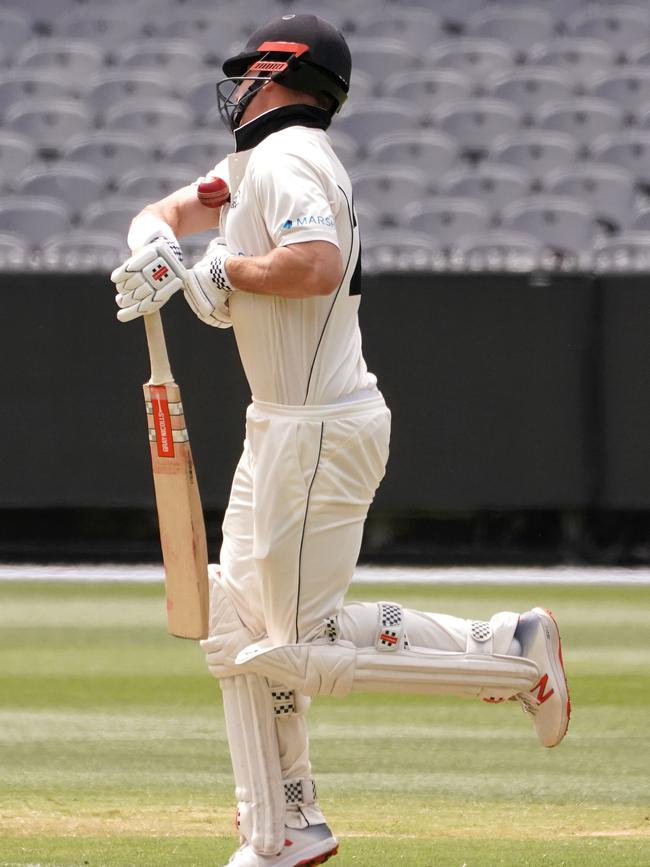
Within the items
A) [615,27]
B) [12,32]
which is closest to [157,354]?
[615,27]

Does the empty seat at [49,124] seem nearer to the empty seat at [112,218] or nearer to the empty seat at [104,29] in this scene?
the empty seat at [104,29]

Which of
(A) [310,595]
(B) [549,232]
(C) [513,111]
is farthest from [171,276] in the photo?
(C) [513,111]

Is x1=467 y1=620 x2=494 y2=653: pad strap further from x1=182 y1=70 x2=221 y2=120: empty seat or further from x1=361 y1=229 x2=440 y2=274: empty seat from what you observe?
x1=182 y1=70 x2=221 y2=120: empty seat

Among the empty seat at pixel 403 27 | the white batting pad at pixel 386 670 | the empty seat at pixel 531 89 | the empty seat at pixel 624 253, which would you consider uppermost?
the empty seat at pixel 403 27

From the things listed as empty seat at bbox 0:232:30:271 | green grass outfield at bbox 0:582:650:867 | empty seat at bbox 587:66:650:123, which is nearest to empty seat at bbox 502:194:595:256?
empty seat at bbox 587:66:650:123

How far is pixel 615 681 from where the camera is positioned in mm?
6828

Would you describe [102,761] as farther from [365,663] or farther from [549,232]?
[549,232]

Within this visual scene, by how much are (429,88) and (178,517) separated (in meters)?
12.2

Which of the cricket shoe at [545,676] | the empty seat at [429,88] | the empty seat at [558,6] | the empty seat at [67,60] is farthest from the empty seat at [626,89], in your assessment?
the cricket shoe at [545,676]

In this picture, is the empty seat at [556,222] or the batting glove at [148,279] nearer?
the batting glove at [148,279]

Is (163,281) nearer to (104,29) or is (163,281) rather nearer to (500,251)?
(500,251)

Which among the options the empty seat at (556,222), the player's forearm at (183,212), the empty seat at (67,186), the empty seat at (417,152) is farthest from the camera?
the empty seat at (417,152)

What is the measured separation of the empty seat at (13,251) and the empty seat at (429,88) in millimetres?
4468

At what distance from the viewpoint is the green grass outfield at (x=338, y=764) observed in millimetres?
4129
